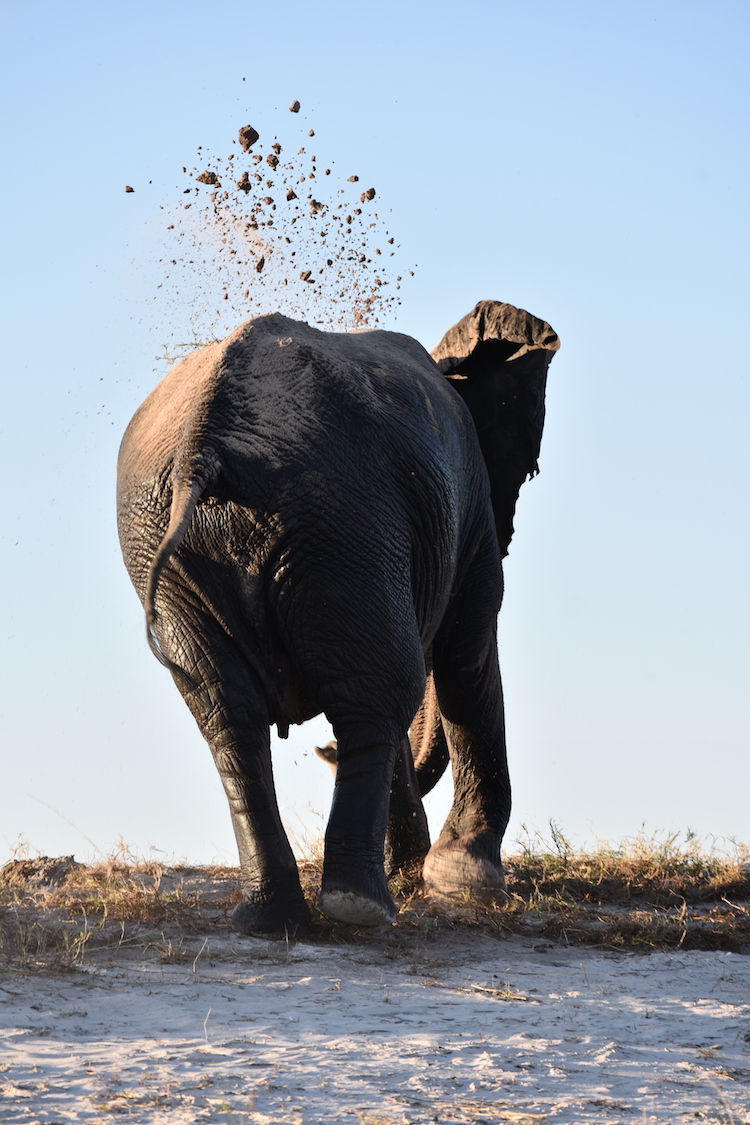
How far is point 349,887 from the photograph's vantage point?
4.88 meters

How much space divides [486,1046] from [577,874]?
3.45 meters

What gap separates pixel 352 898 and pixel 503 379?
3.65 metres

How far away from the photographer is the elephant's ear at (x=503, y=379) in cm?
725

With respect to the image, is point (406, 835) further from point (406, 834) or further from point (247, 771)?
point (247, 771)

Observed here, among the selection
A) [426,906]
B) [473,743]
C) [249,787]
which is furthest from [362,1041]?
[473,743]

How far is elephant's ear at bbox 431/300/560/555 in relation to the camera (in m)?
7.25

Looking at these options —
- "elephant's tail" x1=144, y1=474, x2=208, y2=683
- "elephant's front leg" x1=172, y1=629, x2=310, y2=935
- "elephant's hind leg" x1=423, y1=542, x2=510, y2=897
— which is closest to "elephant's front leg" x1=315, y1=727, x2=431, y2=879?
"elephant's hind leg" x1=423, y1=542, x2=510, y2=897

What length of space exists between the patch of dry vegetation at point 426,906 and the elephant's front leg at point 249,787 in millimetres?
176

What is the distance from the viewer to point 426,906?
6055 mm

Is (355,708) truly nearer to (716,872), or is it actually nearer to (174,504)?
(174,504)

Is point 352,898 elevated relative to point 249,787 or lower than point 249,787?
lower

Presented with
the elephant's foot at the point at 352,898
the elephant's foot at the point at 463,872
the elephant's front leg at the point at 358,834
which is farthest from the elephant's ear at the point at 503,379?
the elephant's foot at the point at 352,898

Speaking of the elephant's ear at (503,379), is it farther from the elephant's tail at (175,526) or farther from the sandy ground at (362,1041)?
the sandy ground at (362,1041)

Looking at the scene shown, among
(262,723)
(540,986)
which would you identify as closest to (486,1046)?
(540,986)
